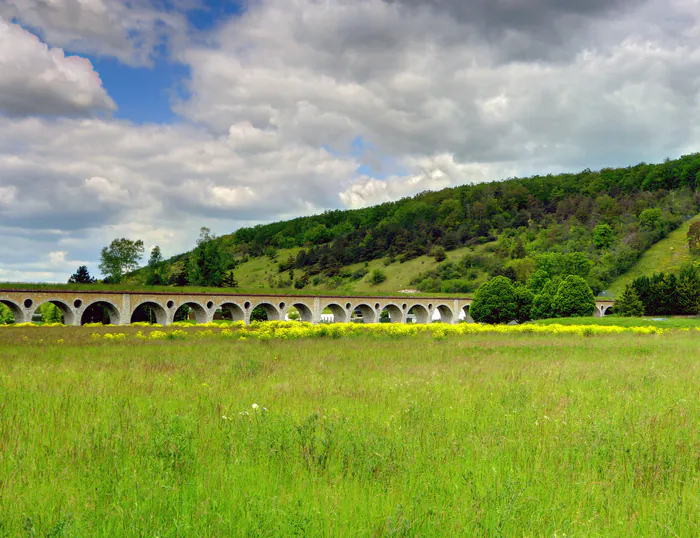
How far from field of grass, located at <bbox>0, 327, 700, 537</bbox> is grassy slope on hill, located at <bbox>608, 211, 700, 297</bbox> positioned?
292 feet

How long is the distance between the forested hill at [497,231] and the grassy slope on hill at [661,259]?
1684 millimetres

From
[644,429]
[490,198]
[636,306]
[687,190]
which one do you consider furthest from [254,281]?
[644,429]

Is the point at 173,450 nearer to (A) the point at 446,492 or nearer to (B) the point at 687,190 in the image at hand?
(A) the point at 446,492

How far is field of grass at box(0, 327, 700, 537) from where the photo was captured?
3402 mm

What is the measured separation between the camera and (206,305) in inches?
2137

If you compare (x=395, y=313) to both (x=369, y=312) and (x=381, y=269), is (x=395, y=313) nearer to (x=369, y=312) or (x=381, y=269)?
(x=369, y=312)

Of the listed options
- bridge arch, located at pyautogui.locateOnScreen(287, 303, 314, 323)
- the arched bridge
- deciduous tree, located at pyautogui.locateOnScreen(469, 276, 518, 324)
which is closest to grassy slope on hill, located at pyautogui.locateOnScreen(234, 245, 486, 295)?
the arched bridge

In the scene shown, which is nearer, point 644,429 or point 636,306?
point 644,429

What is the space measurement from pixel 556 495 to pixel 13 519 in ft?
13.3

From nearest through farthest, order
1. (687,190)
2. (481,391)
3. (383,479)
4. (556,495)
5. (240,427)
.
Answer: (556,495), (383,479), (240,427), (481,391), (687,190)

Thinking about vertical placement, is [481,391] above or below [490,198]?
below

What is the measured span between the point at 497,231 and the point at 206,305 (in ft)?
334

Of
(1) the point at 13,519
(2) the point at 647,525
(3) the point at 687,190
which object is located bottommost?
(2) the point at 647,525

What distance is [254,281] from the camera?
13838 cm
